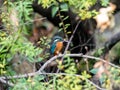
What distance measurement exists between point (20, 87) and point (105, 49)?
185cm

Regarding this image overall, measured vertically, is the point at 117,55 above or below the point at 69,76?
below

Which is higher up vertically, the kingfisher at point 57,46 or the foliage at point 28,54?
the foliage at point 28,54

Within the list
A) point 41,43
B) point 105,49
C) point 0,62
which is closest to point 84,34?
point 105,49

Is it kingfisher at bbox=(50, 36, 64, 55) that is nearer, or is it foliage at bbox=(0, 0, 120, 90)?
foliage at bbox=(0, 0, 120, 90)

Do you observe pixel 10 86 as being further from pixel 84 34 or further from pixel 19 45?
pixel 84 34

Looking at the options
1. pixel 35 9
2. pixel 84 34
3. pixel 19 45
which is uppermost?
pixel 19 45

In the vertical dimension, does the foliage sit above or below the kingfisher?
above

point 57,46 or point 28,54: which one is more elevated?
point 28,54

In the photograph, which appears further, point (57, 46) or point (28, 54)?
point (57, 46)

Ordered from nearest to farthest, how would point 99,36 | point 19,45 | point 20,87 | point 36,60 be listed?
point 20,87 < point 19,45 < point 36,60 < point 99,36

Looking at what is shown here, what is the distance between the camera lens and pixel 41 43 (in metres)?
3.77

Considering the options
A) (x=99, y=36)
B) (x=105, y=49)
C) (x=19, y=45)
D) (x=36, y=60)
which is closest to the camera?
(x=19, y=45)

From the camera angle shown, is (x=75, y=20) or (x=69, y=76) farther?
(x=75, y=20)

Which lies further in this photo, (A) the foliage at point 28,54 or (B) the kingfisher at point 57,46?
(B) the kingfisher at point 57,46
